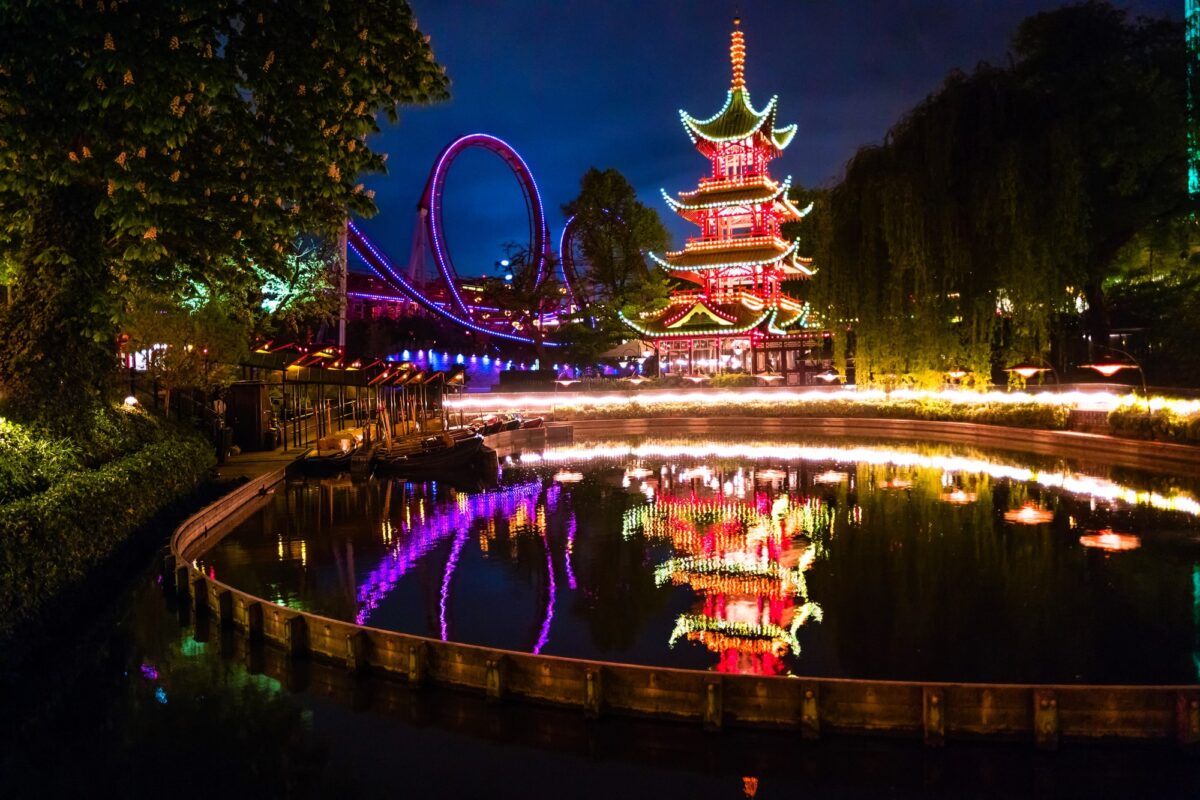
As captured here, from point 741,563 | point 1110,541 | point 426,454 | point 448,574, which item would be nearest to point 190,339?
point 426,454

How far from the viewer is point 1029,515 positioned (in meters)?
16.6

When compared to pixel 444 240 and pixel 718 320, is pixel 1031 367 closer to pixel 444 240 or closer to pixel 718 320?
pixel 718 320

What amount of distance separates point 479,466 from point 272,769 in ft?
62.0

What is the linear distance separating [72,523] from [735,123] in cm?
4719

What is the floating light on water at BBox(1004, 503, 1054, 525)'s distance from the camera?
1602 cm

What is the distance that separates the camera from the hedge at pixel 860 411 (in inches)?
1154

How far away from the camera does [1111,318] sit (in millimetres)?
34125

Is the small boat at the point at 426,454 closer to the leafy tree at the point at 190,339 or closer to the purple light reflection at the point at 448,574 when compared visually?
the leafy tree at the point at 190,339

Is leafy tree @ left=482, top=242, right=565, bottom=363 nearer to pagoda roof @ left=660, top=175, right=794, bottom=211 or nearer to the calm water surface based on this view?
pagoda roof @ left=660, top=175, right=794, bottom=211

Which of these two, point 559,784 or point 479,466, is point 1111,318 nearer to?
point 479,466

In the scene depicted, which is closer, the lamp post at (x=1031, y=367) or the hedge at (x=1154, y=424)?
the hedge at (x=1154, y=424)

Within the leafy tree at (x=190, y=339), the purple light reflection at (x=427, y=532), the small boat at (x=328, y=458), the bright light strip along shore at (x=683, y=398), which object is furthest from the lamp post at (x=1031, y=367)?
the leafy tree at (x=190, y=339)

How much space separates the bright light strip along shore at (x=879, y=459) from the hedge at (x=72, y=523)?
13.7m

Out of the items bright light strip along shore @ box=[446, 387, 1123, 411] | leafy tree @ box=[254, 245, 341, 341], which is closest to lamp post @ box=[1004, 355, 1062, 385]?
bright light strip along shore @ box=[446, 387, 1123, 411]
